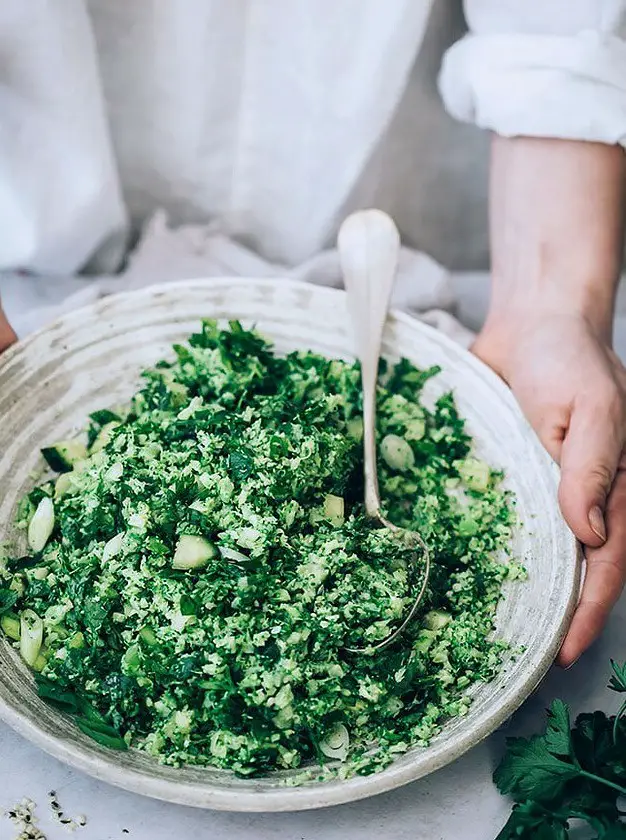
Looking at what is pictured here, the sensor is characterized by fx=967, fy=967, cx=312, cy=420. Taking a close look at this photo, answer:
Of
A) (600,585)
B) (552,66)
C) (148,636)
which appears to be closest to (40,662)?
(148,636)

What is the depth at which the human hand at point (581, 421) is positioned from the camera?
1.29 metres

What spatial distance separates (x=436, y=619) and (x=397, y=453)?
281 mm

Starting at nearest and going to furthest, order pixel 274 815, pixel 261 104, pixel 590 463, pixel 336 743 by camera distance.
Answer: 1. pixel 336 743
2. pixel 274 815
3. pixel 590 463
4. pixel 261 104

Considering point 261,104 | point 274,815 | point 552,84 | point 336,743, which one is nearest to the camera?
point 336,743

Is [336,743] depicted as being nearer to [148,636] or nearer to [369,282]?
[148,636]

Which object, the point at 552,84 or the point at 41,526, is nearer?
the point at 41,526

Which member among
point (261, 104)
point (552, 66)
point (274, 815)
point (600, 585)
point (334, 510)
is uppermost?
point (552, 66)

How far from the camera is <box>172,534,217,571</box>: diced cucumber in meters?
1.17

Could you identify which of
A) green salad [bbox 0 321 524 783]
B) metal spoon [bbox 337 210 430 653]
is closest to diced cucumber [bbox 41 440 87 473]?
green salad [bbox 0 321 524 783]

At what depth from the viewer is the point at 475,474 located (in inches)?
56.1

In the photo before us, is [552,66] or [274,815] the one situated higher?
[552,66]

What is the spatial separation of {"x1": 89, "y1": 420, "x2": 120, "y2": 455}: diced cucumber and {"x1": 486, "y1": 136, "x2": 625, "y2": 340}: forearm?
655 mm

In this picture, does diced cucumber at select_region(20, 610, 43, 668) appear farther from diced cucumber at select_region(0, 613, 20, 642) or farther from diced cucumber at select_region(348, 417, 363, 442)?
diced cucumber at select_region(348, 417, 363, 442)

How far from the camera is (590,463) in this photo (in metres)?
1.33
